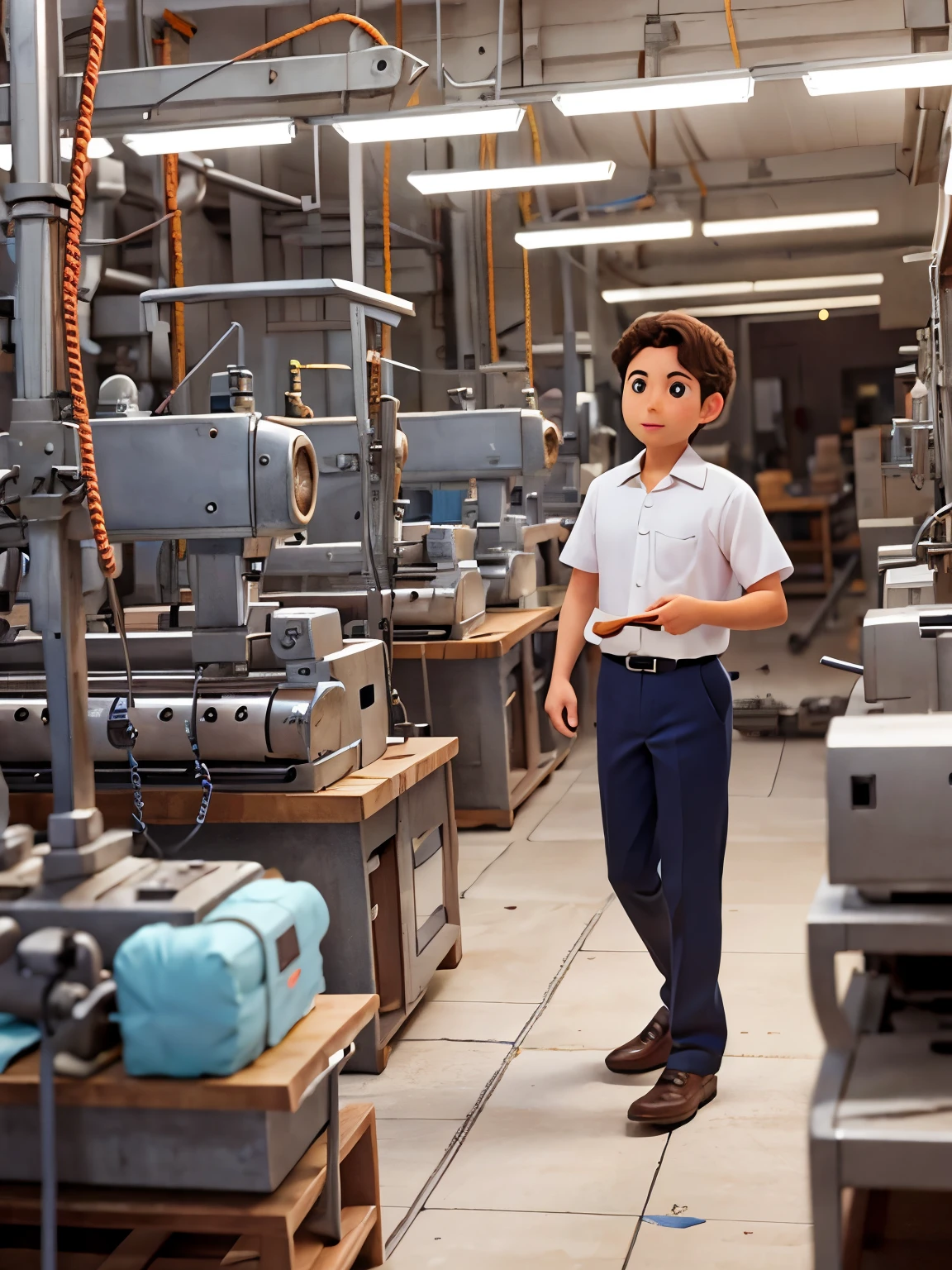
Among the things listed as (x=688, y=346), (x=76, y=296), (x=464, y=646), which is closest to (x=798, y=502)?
(x=464, y=646)

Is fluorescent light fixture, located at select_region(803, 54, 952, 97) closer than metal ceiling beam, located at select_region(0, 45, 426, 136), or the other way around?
metal ceiling beam, located at select_region(0, 45, 426, 136)

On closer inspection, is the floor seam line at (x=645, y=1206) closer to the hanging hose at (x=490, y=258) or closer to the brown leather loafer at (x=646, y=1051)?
the brown leather loafer at (x=646, y=1051)

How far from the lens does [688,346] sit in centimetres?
288

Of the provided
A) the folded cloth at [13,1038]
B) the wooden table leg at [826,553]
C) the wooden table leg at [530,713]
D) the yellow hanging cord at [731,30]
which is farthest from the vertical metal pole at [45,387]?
the wooden table leg at [826,553]

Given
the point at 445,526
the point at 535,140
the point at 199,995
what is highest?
the point at 535,140

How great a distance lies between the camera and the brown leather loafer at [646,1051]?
3.12 metres

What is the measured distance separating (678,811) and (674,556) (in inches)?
19.9

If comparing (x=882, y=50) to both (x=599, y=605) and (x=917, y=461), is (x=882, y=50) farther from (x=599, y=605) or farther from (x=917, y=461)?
(x=599, y=605)

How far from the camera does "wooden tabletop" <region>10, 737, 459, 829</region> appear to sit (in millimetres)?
3021

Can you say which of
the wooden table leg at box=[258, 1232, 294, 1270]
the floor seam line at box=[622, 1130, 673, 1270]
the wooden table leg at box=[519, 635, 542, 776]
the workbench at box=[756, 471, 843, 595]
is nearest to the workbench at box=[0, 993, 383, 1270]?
the wooden table leg at box=[258, 1232, 294, 1270]

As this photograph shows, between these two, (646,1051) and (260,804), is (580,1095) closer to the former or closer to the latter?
(646,1051)

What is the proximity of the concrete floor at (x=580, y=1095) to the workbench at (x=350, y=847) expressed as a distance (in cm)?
15

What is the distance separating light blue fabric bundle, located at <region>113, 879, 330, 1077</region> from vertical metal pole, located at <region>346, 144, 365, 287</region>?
583cm

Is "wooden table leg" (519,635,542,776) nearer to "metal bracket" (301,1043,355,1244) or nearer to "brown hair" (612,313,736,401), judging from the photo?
"brown hair" (612,313,736,401)
